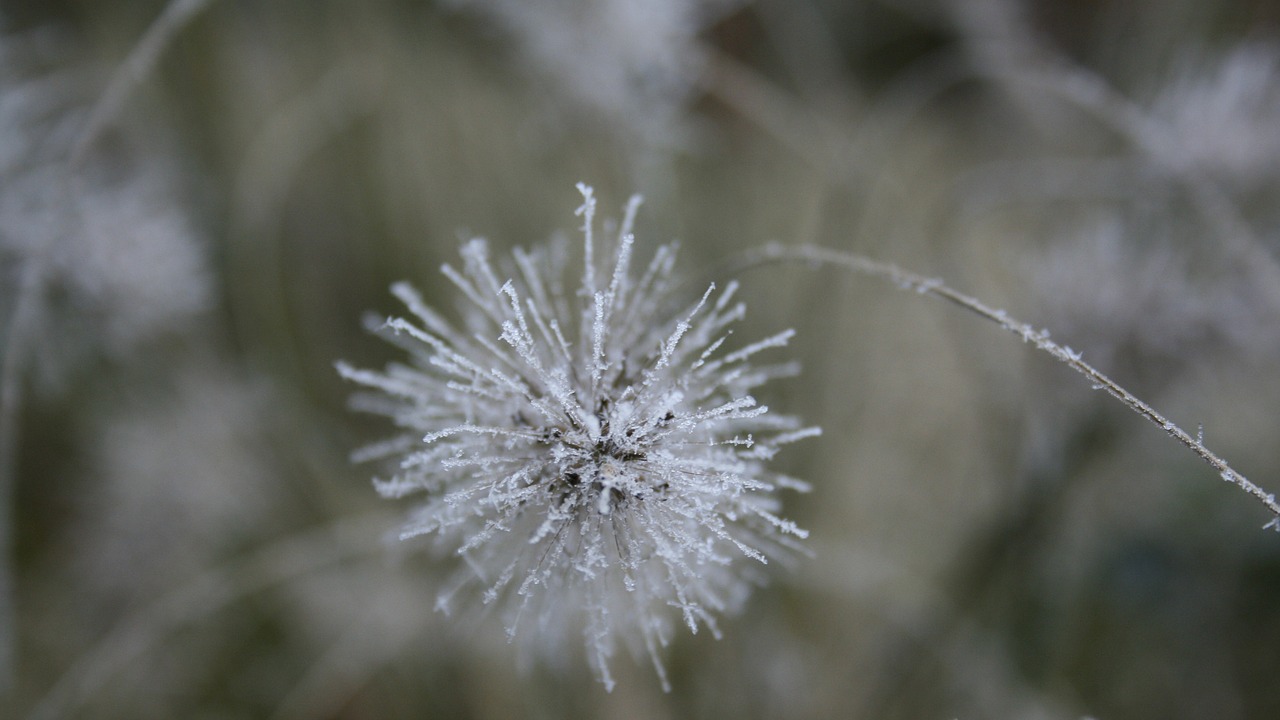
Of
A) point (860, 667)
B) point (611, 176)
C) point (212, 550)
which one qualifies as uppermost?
point (611, 176)

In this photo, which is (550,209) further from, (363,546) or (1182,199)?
(1182,199)

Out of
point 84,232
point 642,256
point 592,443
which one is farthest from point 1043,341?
point 84,232

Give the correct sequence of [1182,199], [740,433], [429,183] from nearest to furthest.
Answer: [740,433], [1182,199], [429,183]

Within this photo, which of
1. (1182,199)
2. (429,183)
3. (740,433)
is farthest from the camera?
(429,183)

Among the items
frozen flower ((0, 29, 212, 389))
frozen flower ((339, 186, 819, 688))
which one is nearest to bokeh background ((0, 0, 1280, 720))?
frozen flower ((0, 29, 212, 389))

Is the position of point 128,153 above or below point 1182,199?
above

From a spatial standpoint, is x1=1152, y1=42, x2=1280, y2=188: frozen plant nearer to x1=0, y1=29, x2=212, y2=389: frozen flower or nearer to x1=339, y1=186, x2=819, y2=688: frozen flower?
x1=339, y1=186, x2=819, y2=688: frozen flower

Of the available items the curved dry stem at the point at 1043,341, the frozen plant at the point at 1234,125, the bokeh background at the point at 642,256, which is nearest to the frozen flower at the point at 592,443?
the curved dry stem at the point at 1043,341

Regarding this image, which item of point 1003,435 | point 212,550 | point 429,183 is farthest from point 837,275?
point 212,550
